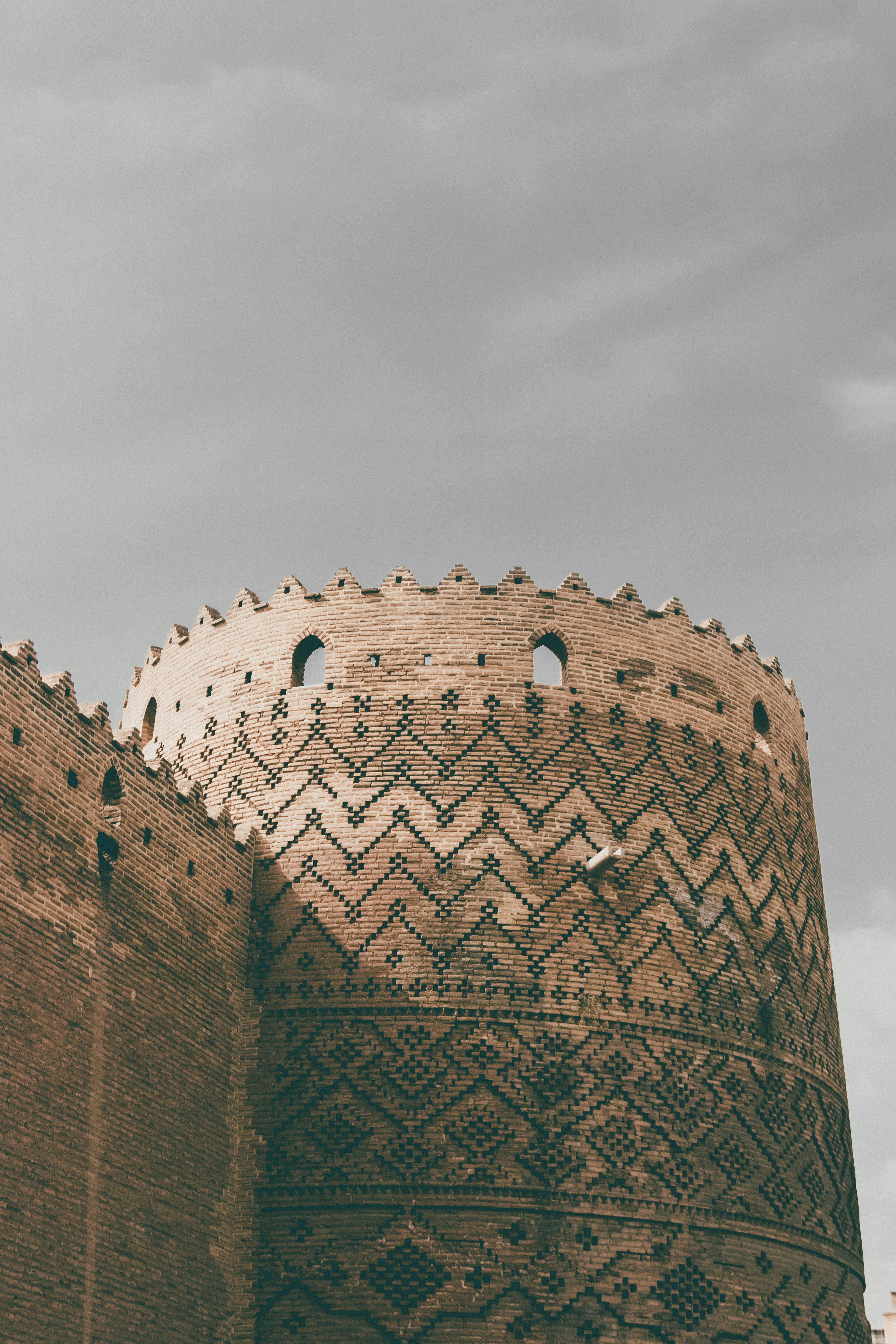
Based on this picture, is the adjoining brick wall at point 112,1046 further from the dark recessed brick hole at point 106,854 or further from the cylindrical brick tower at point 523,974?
the cylindrical brick tower at point 523,974

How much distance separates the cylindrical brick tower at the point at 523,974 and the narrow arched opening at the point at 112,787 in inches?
89.4

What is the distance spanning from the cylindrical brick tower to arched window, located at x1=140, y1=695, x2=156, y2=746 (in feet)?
0.83

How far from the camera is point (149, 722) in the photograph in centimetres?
1488

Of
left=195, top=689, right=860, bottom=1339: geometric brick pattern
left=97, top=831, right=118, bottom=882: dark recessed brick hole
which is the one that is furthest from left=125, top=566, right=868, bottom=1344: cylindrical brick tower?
left=97, top=831, right=118, bottom=882: dark recessed brick hole

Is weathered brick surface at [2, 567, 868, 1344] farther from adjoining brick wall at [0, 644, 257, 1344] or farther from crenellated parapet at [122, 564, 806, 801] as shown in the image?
adjoining brick wall at [0, 644, 257, 1344]

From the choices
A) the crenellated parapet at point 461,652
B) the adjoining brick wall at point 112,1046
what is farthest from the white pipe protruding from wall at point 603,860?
the adjoining brick wall at point 112,1046

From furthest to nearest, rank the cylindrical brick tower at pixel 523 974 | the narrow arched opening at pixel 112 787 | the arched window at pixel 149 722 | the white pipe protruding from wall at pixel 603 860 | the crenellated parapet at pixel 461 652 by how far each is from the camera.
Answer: the arched window at pixel 149 722 → the crenellated parapet at pixel 461 652 → the white pipe protruding from wall at pixel 603 860 → the cylindrical brick tower at pixel 523 974 → the narrow arched opening at pixel 112 787

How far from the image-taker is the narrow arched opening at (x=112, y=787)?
10.8 metres

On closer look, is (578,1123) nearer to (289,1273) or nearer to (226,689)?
(289,1273)

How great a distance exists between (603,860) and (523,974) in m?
1.17

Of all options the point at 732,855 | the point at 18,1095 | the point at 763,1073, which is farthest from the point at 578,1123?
the point at 18,1095

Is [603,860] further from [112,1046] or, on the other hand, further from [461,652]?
[112,1046]

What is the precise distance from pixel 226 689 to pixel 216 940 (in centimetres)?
279

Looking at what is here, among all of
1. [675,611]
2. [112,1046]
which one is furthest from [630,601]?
[112,1046]
